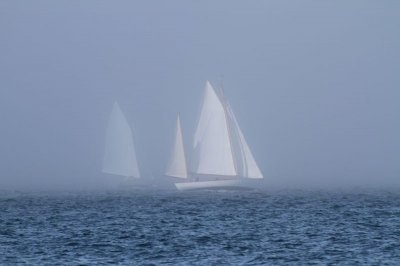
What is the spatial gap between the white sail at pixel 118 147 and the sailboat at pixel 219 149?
3346 cm

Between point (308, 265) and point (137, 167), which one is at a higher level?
point (137, 167)

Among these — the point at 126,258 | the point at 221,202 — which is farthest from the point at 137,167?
the point at 126,258

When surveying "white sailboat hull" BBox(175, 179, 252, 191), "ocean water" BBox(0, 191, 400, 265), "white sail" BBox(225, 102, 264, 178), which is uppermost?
"white sail" BBox(225, 102, 264, 178)

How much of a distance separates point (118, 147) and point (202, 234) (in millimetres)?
88406

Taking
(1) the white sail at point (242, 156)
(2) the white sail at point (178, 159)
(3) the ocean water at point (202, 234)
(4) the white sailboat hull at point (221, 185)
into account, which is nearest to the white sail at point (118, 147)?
(2) the white sail at point (178, 159)

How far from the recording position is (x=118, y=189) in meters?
151

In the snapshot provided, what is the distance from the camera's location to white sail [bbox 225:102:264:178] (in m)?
108

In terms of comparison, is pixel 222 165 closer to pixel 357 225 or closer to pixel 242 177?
pixel 242 177

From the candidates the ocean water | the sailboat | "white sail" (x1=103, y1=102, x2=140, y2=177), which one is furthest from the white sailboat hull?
"white sail" (x1=103, y1=102, x2=140, y2=177)

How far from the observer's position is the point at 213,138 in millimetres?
111938

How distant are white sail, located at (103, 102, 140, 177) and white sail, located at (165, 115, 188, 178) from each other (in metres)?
26.5

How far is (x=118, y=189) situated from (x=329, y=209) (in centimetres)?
7315

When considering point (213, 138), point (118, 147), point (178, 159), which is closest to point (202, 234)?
point (213, 138)

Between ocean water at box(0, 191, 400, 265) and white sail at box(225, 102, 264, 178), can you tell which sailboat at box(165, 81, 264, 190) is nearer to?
white sail at box(225, 102, 264, 178)
